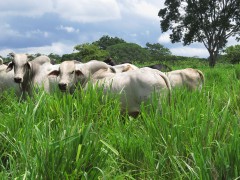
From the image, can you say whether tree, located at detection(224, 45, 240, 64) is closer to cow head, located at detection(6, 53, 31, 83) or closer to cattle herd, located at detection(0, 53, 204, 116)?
cattle herd, located at detection(0, 53, 204, 116)

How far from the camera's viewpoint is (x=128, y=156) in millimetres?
3236

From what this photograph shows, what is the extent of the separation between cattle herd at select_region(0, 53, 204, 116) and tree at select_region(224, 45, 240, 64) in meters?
32.0

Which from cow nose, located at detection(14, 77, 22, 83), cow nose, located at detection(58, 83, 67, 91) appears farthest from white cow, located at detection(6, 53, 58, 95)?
cow nose, located at detection(58, 83, 67, 91)

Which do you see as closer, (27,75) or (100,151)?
(100,151)

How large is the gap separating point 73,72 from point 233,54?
35.2 m

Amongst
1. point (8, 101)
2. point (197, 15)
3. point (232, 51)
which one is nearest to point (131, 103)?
point (8, 101)

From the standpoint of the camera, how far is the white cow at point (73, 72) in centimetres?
645

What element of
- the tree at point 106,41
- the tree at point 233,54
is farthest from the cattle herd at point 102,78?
the tree at point 106,41

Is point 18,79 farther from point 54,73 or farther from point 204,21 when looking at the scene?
point 204,21

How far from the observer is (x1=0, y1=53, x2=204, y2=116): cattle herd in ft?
19.4

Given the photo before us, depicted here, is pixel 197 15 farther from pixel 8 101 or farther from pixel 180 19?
pixel 8 101

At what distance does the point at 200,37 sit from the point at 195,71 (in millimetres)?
28301

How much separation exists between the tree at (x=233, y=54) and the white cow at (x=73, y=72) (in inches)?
1345

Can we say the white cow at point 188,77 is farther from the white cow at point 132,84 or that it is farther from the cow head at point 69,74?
the cow head at point 69,74
